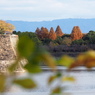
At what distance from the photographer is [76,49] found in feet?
156

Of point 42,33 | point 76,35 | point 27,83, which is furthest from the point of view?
point 42,33

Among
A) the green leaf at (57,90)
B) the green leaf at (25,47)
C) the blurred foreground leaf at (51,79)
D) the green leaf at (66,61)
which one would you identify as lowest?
the green leaf at (57,90)

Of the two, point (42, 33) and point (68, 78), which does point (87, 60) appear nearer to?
point (68, 78)

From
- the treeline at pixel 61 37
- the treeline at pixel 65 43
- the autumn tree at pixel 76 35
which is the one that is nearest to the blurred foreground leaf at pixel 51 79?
the treeline at pixel 65 43

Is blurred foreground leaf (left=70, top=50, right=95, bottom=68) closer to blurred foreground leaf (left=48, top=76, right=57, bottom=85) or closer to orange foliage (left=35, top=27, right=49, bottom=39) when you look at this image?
blurred foreground leaf (left=48, top=76, right=57, bottom=85)

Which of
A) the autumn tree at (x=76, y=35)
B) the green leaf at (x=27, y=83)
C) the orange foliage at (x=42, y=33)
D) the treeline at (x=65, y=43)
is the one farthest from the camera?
the orange foliage at (x=42, y=33)

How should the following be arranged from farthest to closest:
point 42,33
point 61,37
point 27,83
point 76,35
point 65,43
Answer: point 42,33 → point 61,37 → point 76,35 → point 65,43 → point 27,83

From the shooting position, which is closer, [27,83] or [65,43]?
[27,83]

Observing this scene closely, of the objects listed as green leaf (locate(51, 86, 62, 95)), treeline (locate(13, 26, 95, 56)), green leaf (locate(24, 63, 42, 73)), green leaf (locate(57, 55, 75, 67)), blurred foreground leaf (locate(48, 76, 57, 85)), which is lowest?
treeline (locate(13, 26, 95, 56))

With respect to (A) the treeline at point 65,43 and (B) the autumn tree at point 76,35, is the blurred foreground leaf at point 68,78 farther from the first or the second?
(B) the autumn tree at point 76,35

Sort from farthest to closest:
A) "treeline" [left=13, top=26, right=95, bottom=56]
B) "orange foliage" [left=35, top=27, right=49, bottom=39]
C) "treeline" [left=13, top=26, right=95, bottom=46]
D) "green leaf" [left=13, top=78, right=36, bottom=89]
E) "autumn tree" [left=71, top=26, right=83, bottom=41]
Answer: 1. "orange foliage" [left=35, top=27, right=49, bottom=39]
2. "autumn tree" [left=71, top=26, right=83, bottom=41]
3. "treeline" [left=13, top=26, right=95, bottom=46]
4. "treeline" [left=13, top=26, right=95, bottom=56]
5. "green leaf" [left=13, top=78, right=36, bottom=89]

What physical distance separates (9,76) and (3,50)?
95.0ft

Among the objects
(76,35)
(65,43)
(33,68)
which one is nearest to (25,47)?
(33,68)

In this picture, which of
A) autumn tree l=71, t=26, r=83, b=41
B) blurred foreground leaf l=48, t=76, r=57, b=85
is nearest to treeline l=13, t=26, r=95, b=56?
autumn tree l=71, t=26, r=83, b=41
